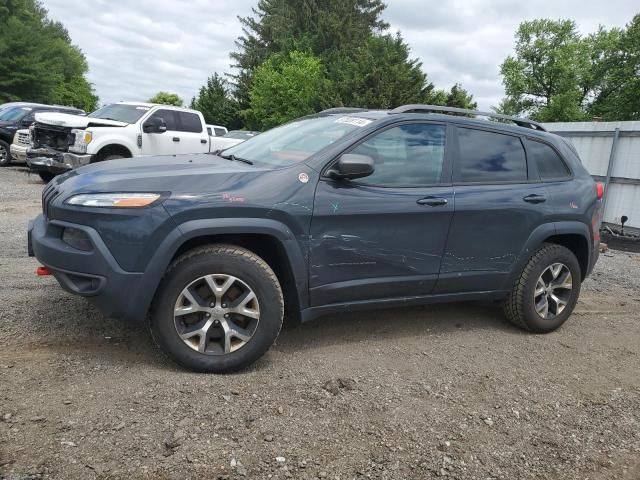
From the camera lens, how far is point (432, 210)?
12.9ft

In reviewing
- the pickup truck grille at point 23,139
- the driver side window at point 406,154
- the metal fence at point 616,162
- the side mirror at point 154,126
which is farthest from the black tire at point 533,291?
the pickup truck grille at point 23,139

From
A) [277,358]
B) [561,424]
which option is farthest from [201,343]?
[561,424]

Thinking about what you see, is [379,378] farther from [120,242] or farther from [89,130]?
[89,130]

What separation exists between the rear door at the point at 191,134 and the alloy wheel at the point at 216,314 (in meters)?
9.17

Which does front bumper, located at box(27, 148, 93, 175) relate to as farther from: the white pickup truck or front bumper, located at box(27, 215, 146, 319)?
front bumper, located at box(27, 215, 146, 319)

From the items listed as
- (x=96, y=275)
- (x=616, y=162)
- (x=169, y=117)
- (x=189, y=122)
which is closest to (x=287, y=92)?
(x=189, y=122)

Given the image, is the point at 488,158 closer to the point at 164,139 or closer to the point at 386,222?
the point at 386,222

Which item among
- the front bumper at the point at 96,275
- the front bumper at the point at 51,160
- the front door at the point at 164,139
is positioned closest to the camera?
the front bumper at the point at 96,275

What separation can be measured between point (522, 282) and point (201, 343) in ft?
8.94

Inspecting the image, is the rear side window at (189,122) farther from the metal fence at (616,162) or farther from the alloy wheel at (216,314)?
the alloy wheel at (216,314)

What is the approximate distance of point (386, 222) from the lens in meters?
3.75

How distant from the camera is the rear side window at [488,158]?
13.7ft

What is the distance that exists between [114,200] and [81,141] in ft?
27.0

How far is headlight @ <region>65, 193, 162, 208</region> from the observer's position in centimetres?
312
